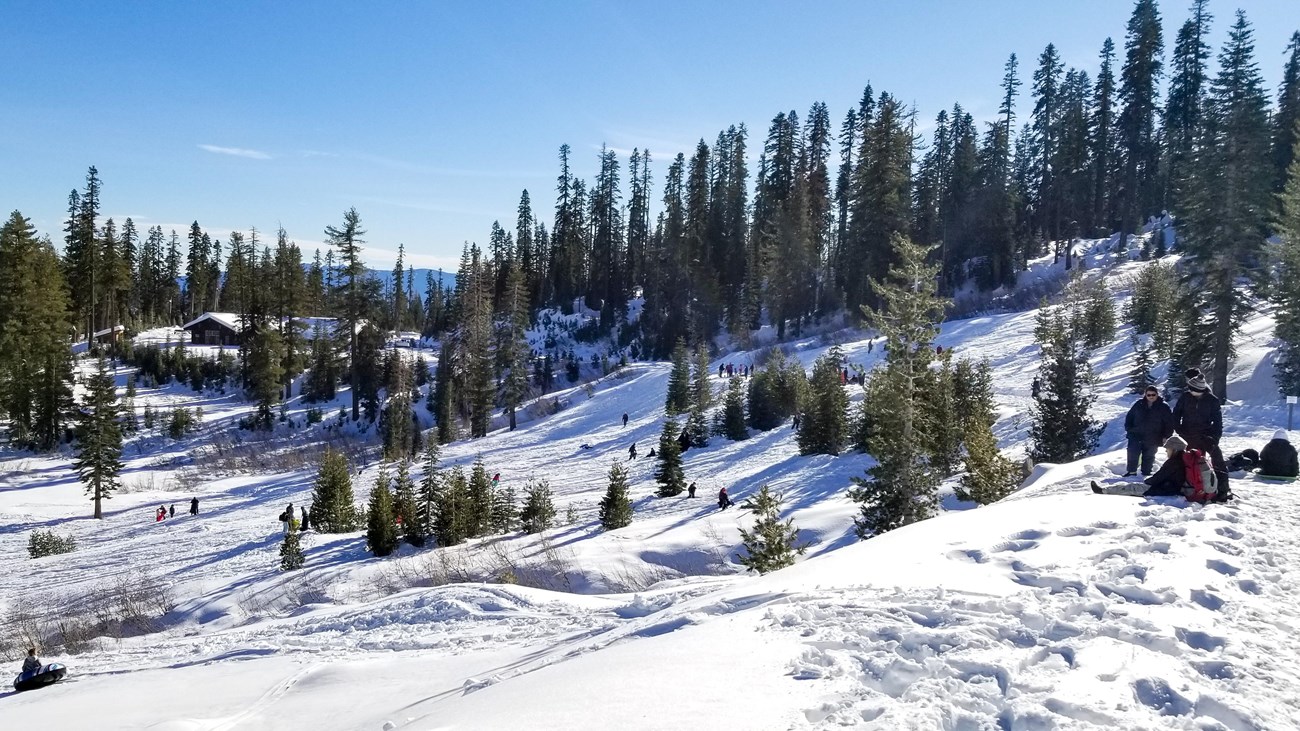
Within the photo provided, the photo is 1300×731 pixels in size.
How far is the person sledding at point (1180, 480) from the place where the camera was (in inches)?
368

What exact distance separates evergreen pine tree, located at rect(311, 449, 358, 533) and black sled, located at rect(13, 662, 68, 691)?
48.6ft

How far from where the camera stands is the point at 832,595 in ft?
20.2

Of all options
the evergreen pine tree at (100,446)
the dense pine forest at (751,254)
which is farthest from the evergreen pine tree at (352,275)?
the evergreen pine tree at (100,446)

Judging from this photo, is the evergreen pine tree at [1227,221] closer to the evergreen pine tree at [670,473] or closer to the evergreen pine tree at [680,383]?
the evergreen pine tree at [670,473]

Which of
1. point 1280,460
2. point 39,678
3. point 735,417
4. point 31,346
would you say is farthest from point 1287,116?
point 31,346

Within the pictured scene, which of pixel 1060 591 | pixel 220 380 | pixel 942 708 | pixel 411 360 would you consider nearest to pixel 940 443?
pixel 1060 591

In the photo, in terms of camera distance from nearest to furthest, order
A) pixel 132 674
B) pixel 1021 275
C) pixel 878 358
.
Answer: pixel 132 674 < pixel 878 358 < pixel 1021 275

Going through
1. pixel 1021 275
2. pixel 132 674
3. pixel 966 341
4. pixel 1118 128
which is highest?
pixel 1118 128

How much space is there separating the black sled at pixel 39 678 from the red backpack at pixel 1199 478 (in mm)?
14867

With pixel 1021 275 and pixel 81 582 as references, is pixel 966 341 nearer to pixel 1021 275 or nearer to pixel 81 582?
pixel 1021 275

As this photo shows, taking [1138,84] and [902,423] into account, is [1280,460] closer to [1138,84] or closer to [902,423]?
[902,423]

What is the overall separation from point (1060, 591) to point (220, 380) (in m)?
62.6

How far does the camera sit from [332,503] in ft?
79.1

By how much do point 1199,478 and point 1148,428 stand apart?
2164 millimetres
